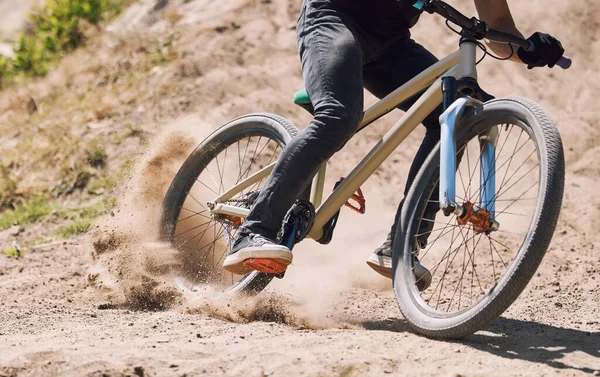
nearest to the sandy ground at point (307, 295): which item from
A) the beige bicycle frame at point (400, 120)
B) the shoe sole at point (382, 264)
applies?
the shoe sole at point (382, 264)

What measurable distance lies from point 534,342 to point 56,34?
771cm

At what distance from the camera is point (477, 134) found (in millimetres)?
3900

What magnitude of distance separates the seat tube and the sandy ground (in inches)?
22.6

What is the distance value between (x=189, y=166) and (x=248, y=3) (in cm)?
417

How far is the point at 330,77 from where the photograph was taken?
3943 millimetres

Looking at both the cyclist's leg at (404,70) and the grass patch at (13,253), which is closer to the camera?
the cyclist's leg at (404,70)

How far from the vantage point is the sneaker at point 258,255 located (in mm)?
3906

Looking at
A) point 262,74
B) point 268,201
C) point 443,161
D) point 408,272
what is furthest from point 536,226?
point 262,74

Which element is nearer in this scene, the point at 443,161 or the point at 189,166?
the point at 443,161

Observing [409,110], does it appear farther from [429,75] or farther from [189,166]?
[189,166]

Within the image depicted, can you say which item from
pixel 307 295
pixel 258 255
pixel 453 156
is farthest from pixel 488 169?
pixel 307 295

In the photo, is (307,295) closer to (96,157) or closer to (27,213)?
(27,213)

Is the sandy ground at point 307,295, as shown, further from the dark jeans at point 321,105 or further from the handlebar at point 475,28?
the handlebar at point 475,28

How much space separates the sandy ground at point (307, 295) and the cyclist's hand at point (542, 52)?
1185 millimetres
